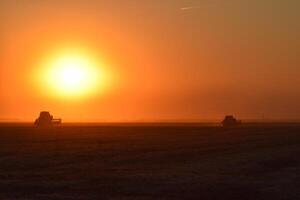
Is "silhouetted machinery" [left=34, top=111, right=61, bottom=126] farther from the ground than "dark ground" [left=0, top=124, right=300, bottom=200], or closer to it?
farther from the ground

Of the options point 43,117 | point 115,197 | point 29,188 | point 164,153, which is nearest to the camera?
point 115,197

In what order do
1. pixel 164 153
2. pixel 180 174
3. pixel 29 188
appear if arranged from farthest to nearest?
pixel 164 153 < pixel 180 174 < pixel 29 188

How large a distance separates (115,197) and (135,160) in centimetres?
1516

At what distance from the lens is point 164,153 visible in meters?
44.8

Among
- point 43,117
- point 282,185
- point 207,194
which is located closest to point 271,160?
point 282,185

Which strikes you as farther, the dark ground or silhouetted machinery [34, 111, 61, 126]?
silhouetted machinery [34, 111, 61, 126]

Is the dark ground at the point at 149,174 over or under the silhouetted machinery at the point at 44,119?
under

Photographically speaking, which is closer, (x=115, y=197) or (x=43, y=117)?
(x=115, y=197)

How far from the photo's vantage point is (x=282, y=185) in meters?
27.1

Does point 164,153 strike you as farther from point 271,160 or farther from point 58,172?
point 58,172

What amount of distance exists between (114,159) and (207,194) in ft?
52.5

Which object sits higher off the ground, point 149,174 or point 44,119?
point 44,119

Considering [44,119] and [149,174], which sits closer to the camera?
[149,174]

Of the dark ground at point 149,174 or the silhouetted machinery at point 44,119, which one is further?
the silhouetted machinery at point 44,119
